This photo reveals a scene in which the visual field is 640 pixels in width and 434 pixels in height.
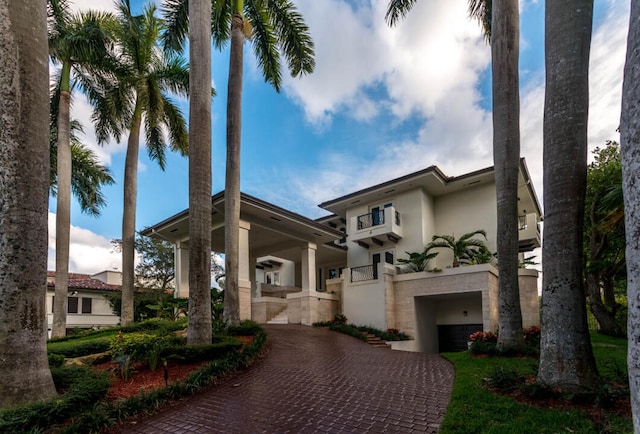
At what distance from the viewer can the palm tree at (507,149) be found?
33.2ft

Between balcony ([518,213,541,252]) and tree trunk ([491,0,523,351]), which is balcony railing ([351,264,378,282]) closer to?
balcony ([518,213,541,252])

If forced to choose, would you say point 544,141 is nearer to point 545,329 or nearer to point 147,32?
point 545,329

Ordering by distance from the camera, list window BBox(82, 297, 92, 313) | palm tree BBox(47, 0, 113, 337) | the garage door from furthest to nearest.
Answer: window BBox(82, 297, 92, 313) < the garage door < palm tree BBox(47, 0, 113, 337)

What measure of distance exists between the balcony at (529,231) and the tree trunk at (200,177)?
758 inches

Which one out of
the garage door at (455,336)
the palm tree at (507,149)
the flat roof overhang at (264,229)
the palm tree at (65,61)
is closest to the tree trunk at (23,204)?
the flat roof overhang at (264,229)

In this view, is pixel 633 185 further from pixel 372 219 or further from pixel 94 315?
pixel 94 315

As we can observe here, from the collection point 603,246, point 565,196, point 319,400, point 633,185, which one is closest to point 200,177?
point 319,400

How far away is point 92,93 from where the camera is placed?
1769cm

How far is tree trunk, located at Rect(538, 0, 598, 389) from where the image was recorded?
5.96 metres

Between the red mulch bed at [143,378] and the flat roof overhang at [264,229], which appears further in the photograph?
the flat roof overhang at [264,229]

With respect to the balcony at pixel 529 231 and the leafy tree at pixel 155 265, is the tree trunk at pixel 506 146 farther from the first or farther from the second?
the leafy tree at pixel 155 265

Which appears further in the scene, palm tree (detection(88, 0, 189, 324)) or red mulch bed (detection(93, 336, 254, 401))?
palm tree (detection(88, 0, 189, 324))

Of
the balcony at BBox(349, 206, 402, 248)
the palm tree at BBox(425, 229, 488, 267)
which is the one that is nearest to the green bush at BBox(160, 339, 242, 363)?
the palm tree at BBox(425, 229, 488, 267)

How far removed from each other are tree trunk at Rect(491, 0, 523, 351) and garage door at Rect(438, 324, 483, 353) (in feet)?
30.8
